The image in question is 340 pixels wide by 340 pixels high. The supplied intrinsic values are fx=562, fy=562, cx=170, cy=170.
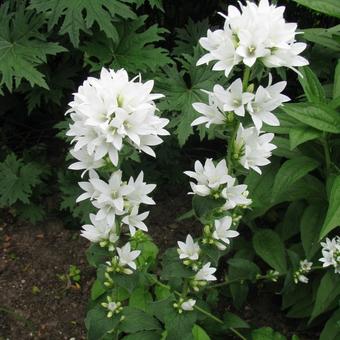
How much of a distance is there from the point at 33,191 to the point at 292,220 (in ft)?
5.12

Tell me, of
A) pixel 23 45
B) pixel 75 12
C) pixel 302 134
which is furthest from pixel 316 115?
pixel 23 45

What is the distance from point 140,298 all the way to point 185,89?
1.13m

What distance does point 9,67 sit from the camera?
2.74 m

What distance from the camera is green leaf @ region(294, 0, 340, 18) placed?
108 inches

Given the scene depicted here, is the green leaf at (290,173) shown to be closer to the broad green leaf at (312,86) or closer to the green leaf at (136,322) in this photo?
the broad green leaf at (312,86)

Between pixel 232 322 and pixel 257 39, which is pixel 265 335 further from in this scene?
pixel 257 39

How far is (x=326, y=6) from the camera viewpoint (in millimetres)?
2783

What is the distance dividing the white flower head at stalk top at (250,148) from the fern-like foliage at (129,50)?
1284 mm

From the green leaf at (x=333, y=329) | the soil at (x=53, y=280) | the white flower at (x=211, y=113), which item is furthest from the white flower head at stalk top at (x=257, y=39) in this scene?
the soil at (x=53, y=280)

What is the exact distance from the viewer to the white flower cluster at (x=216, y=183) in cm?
171

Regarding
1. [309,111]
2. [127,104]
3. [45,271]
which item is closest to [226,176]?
[127,104]

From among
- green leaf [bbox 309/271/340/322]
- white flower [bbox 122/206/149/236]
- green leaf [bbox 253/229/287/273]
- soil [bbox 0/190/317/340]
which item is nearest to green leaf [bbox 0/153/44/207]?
soil [bbox 0/190/317/340]

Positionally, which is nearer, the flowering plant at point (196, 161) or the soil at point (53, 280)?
the flowering plant at point (196, 161)

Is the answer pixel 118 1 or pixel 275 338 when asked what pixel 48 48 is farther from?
pixel 275 338
